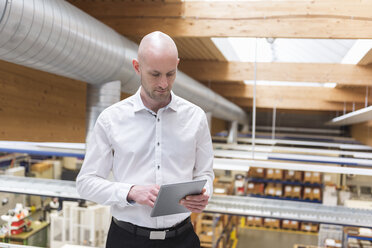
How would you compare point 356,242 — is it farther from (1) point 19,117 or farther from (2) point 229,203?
(1) point 19,117

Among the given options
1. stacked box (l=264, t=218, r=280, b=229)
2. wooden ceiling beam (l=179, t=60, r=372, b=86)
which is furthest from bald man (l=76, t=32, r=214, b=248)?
stacked box (l=264, t=218, r=280, b=229)

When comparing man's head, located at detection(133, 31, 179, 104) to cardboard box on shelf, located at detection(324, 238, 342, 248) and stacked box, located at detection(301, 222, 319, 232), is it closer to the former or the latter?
cardboard box on shelf, located at detection(324, 238, 342, 248)

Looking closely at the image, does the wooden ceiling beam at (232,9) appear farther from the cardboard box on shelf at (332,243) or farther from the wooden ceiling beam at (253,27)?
the cardboard box on shelf at (332,243)

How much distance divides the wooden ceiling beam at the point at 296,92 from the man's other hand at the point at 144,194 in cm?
718

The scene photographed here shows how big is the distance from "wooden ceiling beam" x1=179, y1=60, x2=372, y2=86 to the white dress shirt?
16.9 ft

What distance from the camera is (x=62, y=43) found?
8.34 feet

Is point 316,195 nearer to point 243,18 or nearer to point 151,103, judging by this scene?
point 243,18

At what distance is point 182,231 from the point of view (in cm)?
156

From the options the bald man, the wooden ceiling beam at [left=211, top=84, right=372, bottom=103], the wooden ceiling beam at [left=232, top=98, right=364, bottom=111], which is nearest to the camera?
the bald man

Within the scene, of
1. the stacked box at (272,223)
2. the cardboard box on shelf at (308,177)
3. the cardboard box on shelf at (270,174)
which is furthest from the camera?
the stacked box at (272,223)

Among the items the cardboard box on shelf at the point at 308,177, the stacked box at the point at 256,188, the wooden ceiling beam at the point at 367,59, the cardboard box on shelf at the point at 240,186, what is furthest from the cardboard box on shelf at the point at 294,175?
the wooden ceiling beam at the point at 367,59

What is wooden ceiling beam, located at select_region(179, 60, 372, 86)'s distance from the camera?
19.6 feet

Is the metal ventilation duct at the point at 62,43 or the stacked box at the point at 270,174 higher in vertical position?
the metal ventilation duct at the point at 62,43

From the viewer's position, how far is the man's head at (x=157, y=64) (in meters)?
1.33
